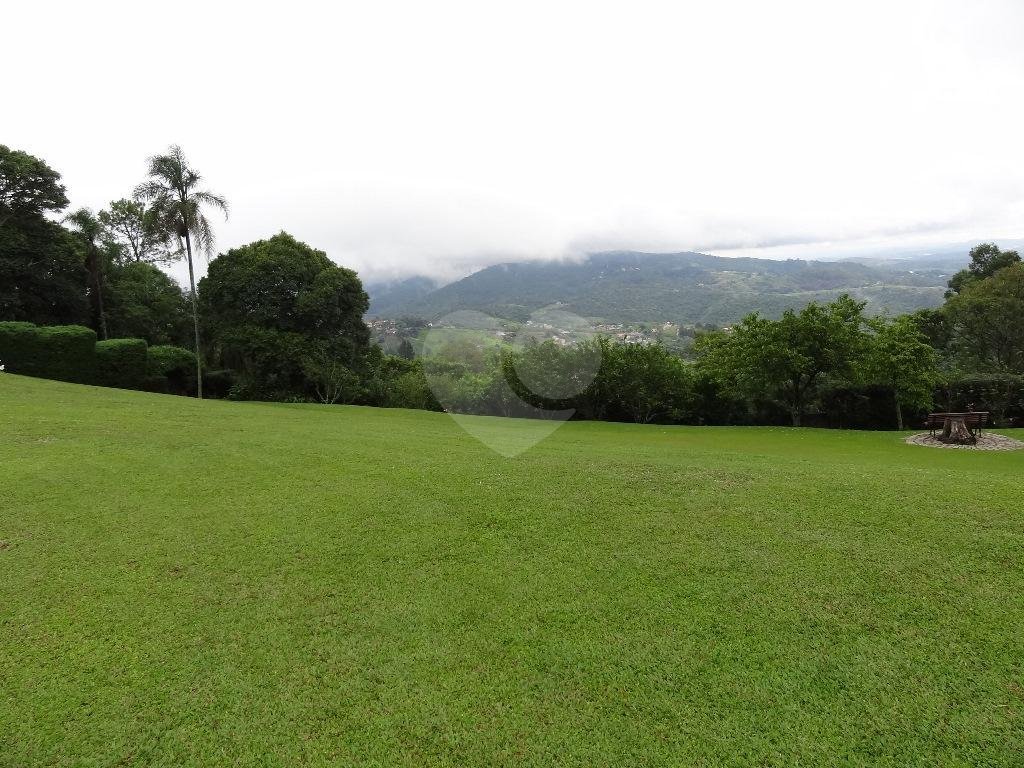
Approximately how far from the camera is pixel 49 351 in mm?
20578

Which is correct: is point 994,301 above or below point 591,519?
above

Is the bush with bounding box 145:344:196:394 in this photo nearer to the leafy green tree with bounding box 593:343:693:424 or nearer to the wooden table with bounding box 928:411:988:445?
the leafy green tree with bounding box 593:343:693:424

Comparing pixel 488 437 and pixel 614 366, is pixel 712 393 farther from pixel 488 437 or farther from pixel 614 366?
pixel 488 437

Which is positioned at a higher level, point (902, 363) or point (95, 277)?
point (95, 277)

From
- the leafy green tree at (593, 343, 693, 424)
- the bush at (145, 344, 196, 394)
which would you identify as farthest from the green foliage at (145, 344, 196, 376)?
the leafy green tree at (593, 343, 693, 424)

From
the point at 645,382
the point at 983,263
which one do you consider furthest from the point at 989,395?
the point at 983,263

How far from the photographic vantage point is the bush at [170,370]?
23.9 metres

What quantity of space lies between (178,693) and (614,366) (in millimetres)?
21560

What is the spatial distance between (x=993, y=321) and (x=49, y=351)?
49501 millimetres

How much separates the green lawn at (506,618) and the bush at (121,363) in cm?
1882

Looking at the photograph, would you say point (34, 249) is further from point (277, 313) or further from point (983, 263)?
point (983, 263)

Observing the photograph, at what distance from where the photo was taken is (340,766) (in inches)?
104

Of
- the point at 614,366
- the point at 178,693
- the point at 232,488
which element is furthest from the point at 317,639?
the point at 614,366

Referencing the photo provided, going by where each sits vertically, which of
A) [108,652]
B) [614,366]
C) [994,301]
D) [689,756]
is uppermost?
[994,301]
